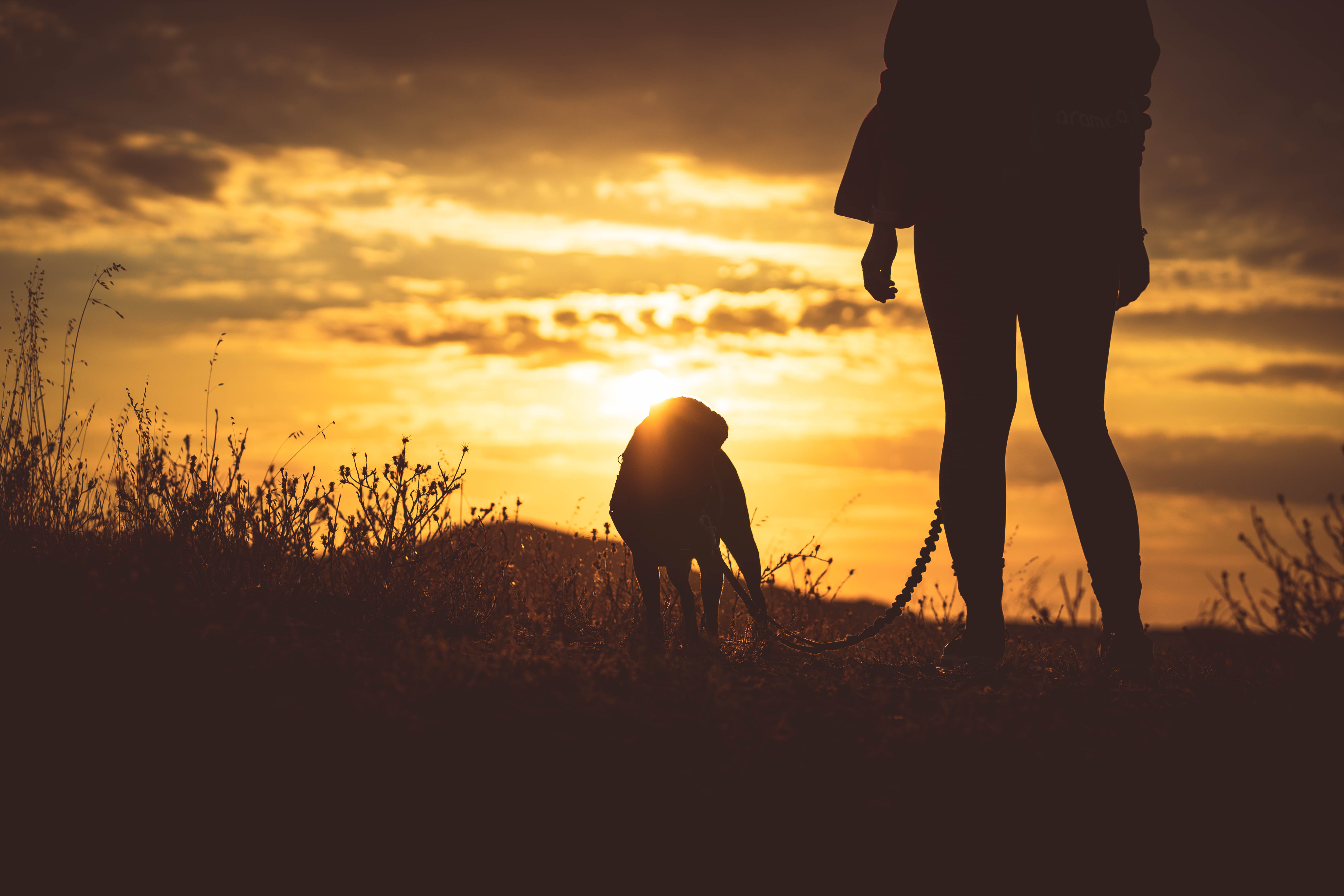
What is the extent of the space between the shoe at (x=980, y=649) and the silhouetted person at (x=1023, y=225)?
0.49 feet

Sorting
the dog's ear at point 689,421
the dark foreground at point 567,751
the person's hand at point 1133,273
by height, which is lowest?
the dark foreground at point 567,751

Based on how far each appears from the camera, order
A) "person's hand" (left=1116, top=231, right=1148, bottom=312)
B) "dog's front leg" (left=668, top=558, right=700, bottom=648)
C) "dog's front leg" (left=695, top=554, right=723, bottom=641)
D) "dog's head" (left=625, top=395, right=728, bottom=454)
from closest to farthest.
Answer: "person's hand" (left=1116, top=231, right=1148, bottom=312), "dog's front leg" (left=668, top=558, right=700, bottom=648), "dog's head" (left=625, top=395, right=728, bottom=454), "dog's front leg" (left=695, top=554, right=723, bottom=641)

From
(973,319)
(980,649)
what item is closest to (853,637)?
(980,649)

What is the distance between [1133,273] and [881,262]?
0.96 metres

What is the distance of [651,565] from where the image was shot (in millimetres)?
4355

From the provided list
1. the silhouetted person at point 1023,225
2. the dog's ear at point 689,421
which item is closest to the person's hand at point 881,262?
the silhouetted person at point 1023,225

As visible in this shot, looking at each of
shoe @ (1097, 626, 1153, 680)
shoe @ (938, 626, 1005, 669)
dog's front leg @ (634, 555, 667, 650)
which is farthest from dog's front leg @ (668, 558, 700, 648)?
shoe @ (1097, 626, 1153, 680)

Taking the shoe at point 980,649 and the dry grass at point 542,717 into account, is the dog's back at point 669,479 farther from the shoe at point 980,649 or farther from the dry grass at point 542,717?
the shoe at point 980,649

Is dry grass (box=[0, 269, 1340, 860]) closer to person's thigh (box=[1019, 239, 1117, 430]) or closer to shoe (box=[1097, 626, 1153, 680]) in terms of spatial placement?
shoe (box=[1097, 626, 1153, 680])

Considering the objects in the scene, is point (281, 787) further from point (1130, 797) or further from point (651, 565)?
point (651, 565)

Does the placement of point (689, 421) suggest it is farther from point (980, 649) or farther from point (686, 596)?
point (980, 649)

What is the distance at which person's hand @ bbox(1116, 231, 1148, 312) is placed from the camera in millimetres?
3332

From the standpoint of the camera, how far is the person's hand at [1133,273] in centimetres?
333

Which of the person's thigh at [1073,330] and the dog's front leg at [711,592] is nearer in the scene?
the person's thigh at [1073,330]
